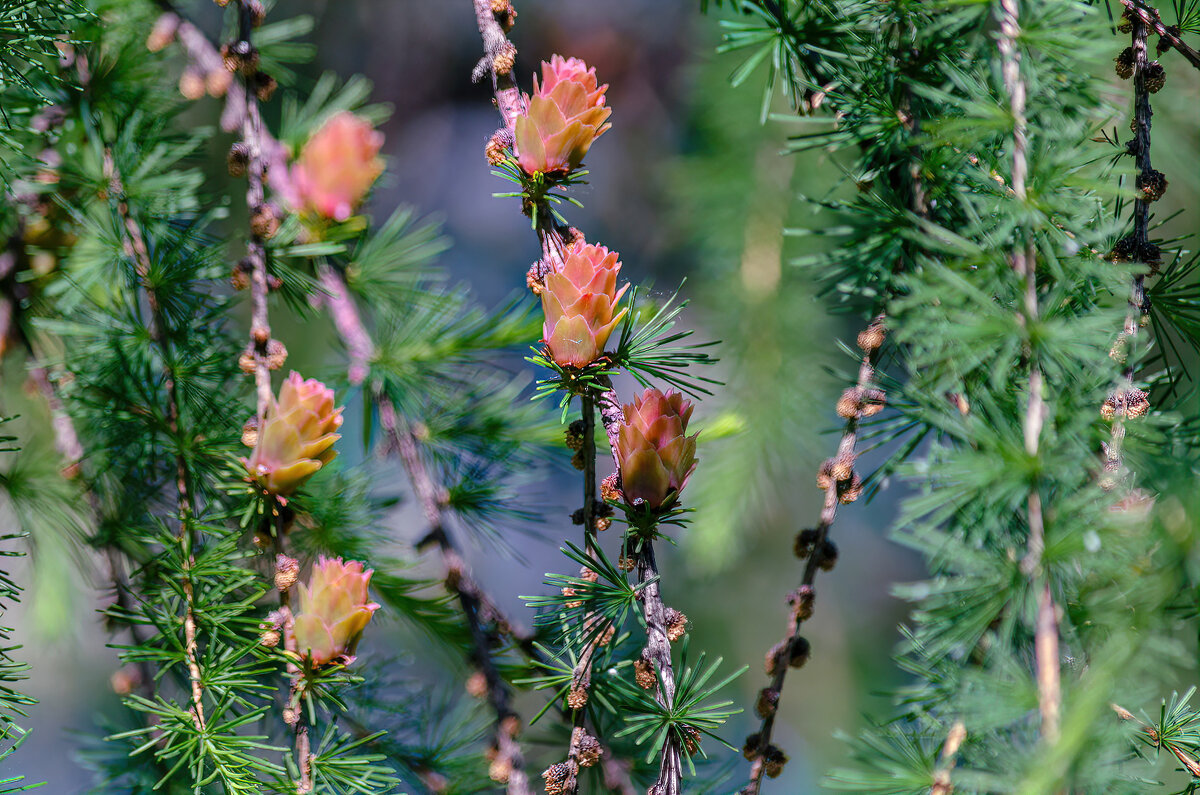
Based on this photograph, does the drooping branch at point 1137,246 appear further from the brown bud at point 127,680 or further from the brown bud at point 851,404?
the brown bud at point 127,680

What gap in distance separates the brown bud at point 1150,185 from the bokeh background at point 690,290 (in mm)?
402

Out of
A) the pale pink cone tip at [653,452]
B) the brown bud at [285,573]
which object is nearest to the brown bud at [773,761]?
the pale pink cone tip at [653,452]

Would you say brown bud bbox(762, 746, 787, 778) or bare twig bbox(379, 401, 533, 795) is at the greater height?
→ bare twig bbox(379, 401, 533, 795)

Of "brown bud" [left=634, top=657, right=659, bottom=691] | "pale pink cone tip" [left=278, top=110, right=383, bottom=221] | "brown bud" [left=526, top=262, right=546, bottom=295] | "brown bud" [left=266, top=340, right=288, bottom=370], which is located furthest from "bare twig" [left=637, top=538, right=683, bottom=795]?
"pale pink cone tip" [left=278, top=110, right=383, bottom=221]

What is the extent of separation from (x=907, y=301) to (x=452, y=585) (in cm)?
30

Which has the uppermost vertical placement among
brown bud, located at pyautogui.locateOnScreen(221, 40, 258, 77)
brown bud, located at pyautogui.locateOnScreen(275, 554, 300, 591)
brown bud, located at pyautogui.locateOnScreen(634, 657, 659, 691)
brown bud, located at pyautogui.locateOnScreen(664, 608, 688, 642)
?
brown bud, located at pyautogui.locateOnScreen(221, 40, 258, 77)

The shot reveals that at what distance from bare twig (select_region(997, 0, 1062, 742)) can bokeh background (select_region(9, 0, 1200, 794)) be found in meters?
0.49

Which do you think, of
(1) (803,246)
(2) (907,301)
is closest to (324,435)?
(2) (907,301)

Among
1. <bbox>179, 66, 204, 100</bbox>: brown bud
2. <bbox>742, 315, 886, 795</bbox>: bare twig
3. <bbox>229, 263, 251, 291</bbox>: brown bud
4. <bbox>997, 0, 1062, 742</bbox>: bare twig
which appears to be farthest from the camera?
<bbox>179, 66, 204, 100</bbox>: brown bud

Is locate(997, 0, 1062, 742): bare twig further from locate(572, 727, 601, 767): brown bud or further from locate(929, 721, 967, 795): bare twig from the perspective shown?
locate(572, 727, 601, 767): brown bud

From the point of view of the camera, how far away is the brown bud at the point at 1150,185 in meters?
0.34

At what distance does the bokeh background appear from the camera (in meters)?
0.87

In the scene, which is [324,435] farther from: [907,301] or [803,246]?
[803,246]

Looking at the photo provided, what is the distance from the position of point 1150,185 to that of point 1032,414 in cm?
15
